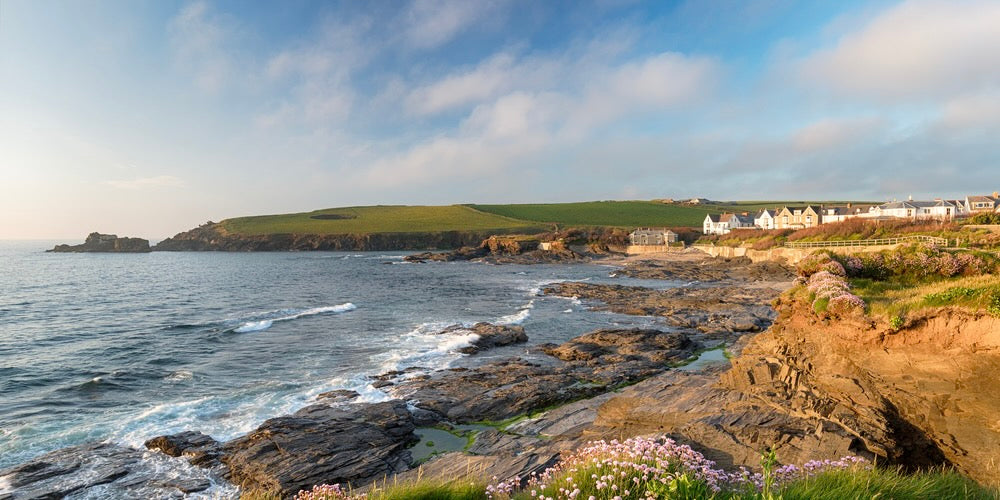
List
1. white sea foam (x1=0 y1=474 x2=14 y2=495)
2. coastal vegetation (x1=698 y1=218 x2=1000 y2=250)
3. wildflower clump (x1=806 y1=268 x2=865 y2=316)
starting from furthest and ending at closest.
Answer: coastal vegetation (x1=698 y1=218 x2=1000 y2=250)
wildflower clump (x1=806 y1=268 x2=865 y2=316)
white sea foam (x1=0 y1=474 x2=14 y2=495)

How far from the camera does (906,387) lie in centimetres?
1270

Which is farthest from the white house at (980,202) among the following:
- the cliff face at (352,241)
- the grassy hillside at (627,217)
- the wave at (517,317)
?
the cliff face at (352,241)

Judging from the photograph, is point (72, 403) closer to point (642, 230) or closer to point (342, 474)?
point (342, 474)

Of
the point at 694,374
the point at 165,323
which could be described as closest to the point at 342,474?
the point at 694,374

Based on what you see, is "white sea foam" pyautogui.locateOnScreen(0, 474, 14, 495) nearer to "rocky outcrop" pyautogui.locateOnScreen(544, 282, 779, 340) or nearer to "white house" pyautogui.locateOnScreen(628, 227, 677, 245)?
"rocky outcrop" pyautogui.locateOnScreen(544, 282, 779, 340)

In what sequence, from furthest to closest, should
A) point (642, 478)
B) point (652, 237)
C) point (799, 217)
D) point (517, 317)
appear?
point (652, 237) < point (799, 217) < point (517, 317) < point (642, 478)

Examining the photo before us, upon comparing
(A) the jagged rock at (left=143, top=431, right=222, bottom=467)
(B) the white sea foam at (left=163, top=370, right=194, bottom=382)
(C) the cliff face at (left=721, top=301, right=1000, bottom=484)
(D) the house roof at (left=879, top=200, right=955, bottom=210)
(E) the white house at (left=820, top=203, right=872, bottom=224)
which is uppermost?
(D) the house roof at (left=879, top=200, right=955, bottom=210)

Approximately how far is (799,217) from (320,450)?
126594mm

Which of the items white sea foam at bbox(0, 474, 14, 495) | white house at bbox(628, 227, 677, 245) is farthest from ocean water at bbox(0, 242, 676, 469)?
white house at bbox(628, 227, 677, 245)

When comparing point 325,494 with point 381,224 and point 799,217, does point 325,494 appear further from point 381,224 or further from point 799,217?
point 381,224

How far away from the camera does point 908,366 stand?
42.5 ft

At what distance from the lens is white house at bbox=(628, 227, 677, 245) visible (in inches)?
4887

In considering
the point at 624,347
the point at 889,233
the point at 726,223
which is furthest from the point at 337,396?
the point at 726,223

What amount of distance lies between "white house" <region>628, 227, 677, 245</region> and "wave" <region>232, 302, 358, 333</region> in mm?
93661
